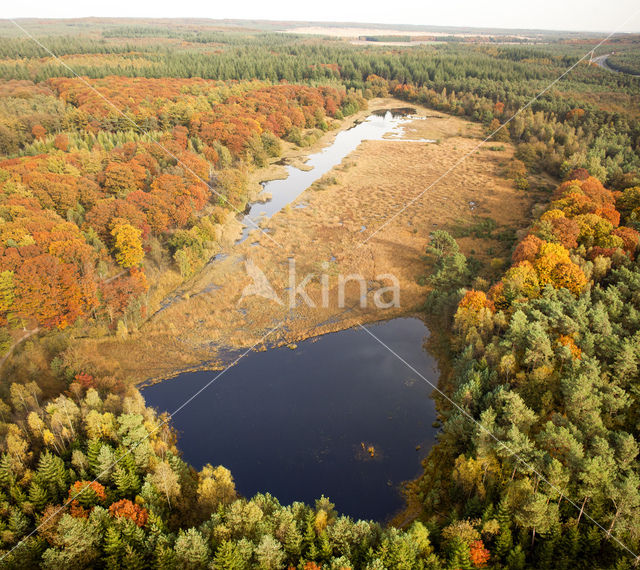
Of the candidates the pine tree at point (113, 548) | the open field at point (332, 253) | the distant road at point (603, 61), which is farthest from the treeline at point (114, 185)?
the distant road at point (603, 61)

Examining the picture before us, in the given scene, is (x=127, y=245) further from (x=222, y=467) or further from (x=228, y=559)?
(x=228, y=559)

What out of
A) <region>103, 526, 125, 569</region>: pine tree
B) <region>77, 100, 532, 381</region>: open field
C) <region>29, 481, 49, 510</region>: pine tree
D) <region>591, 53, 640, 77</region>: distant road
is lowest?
<region>77, 100, 532, 381</region>: open field

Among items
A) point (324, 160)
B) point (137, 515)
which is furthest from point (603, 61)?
point (137, 515)

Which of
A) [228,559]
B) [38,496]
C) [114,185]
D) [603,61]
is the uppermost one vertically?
[603,61]

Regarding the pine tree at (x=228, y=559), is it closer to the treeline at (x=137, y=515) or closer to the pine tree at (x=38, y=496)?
the treeline at (x=137, y=515)

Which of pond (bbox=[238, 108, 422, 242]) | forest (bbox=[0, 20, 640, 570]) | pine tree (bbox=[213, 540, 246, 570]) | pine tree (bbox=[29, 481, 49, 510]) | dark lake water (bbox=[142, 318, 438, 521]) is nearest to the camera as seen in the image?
pine tree (bbox=[213, 540, 246, 570])

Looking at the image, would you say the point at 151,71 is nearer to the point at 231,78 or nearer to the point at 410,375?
the point at 231,78

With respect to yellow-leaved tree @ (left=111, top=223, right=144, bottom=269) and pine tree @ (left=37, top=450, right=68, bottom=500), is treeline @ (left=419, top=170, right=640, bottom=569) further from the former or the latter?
yellow-leaved tree @ (left=111, top=223, right=144, bottom=269)

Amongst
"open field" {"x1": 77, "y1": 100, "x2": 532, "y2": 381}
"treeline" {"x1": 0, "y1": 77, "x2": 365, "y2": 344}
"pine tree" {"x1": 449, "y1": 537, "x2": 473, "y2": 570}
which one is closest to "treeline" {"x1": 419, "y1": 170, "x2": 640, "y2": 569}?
"pine tree" {"x1": 449, "y1": 537, "x2": 473, "y2": 570}
